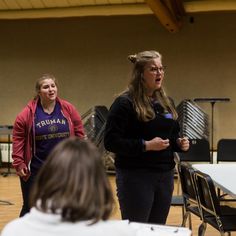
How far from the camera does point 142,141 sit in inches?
106

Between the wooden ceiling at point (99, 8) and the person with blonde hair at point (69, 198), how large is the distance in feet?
→ 24.2

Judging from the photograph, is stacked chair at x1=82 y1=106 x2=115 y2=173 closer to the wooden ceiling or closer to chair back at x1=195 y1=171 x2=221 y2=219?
the wooden ceiling

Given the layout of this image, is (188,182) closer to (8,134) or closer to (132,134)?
(132,134)

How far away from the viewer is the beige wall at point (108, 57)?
9.38 metres

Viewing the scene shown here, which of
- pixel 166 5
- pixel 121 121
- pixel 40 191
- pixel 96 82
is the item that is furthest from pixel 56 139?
pixel 96 82

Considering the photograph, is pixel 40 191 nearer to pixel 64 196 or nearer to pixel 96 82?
pixel 64 196

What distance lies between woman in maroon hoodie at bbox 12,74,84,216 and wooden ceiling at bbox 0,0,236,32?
4.71 metres

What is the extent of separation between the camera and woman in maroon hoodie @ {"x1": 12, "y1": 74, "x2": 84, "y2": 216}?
157 inches

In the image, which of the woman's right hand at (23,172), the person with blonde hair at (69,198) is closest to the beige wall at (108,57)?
the woman's right hand at (23,172)

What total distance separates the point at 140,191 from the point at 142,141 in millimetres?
284

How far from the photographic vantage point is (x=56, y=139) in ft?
13.2

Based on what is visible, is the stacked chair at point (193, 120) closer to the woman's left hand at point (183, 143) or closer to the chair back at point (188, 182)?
the chair back at point (188, 182)

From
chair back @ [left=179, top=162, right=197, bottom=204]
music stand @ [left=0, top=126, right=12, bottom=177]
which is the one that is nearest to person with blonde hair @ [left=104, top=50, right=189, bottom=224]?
chair back @ [left=179, top=162, right=197, bottom=204]

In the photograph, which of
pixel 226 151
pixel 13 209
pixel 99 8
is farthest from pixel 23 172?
pixel 99 8
